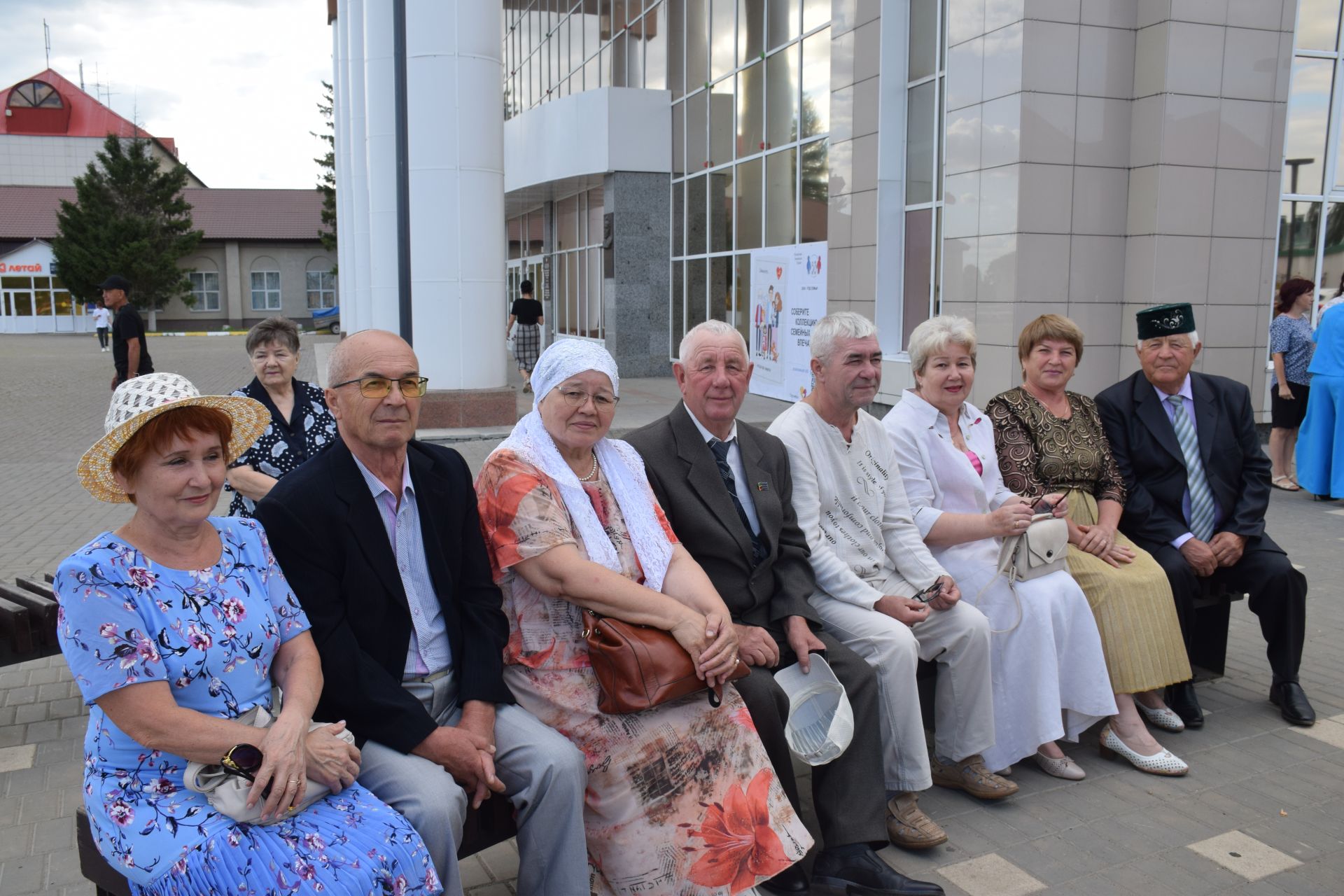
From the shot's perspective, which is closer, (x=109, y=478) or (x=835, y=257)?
(x=109, y=478)

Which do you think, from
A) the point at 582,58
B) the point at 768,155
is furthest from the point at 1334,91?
the point at 582,58

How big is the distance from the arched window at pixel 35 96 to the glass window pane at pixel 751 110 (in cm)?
6693

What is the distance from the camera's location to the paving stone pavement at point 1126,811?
131 inches

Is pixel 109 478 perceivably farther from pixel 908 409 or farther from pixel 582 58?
pixel 582 58

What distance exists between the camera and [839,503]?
13.3 ft

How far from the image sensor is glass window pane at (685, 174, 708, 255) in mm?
19641

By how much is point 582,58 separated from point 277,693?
77.8 feet

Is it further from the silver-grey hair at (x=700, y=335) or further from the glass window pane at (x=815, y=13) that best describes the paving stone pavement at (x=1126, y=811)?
the glass window pane at (x=815, y=13)

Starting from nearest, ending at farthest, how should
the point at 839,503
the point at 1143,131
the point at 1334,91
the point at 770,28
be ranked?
1. the point at 839,503
2. the point at 1143,131
3. the point at 1334,91
4. the point at 770,28

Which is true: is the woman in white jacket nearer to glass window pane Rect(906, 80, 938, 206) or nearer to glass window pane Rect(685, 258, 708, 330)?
glass window pane Rect(906, 80, 938, 206)

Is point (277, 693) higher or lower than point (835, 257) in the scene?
lower

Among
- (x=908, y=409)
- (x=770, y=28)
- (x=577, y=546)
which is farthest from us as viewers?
(x=770, y=28)

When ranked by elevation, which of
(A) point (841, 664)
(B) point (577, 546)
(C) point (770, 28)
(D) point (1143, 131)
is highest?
(C) point (770, 28)

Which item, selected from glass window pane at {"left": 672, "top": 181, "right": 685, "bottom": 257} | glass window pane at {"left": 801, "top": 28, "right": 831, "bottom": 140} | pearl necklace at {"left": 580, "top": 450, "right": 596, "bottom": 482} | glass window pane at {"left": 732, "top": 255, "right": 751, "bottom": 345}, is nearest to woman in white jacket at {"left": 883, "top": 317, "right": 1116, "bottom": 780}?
pearl necklace at {"left": 580, "top": 450, "right": 596, "bottom": 482}
